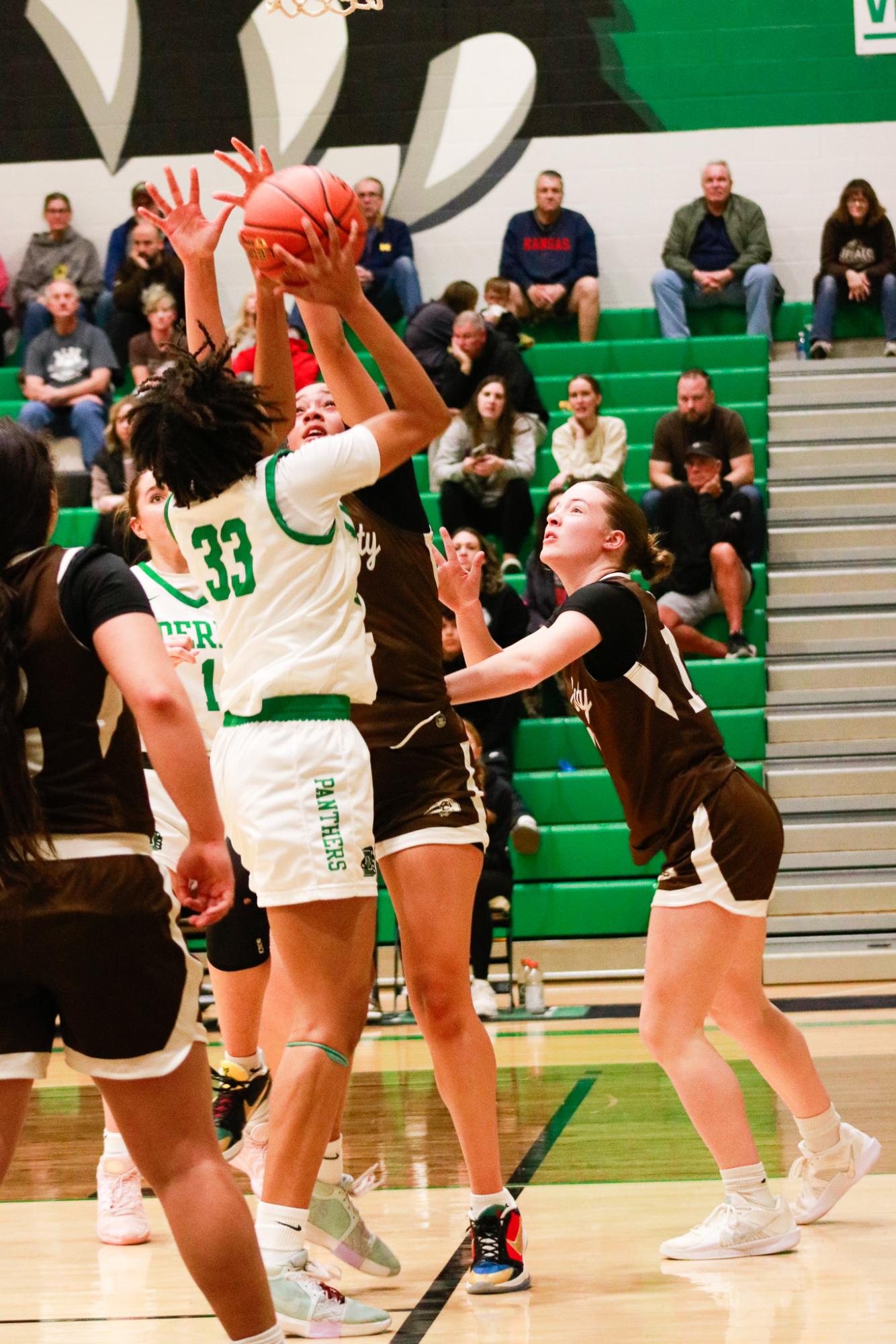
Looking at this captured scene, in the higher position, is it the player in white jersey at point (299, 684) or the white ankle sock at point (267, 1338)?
the player in white jersey at point (299, 684)

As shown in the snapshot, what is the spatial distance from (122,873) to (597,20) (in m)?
12.0

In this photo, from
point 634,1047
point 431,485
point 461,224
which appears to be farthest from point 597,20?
point 634,1047

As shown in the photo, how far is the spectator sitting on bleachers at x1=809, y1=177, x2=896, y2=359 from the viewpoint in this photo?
11.7 m

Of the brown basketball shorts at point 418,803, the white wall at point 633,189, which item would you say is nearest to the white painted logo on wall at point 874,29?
the white wall at point 633,189

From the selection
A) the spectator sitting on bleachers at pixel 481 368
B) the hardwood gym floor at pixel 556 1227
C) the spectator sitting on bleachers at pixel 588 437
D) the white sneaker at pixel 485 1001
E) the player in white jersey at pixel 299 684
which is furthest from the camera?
the spectator sitting on bleachers at pixel 481 368

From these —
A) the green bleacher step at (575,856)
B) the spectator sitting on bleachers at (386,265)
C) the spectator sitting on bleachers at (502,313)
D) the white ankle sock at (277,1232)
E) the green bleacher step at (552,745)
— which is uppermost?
the spectator sitting on bleachers at (386,265)

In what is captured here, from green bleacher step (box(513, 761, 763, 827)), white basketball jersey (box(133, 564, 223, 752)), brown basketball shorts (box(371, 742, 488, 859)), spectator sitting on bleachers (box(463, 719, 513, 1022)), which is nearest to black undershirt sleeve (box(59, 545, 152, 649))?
brown basketball shorts (box(371, 742, 488, 859))

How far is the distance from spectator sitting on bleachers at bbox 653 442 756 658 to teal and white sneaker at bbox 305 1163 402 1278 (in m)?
6.29

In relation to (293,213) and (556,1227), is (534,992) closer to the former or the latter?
(556,1227)

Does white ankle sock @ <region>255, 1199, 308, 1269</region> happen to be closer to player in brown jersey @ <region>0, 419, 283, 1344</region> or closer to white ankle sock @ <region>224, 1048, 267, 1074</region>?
player in brown jersey @ <region>0, 419, 283, 1344</region>

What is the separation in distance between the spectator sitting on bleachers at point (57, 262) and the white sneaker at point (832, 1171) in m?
10.3

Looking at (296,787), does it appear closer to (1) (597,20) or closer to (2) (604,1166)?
(2) (604,1166)

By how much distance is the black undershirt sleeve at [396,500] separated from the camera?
11.4ft

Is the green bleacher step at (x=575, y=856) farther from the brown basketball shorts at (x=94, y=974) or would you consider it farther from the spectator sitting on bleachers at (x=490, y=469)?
the brown basketball shorts at (x=94, y=974)
